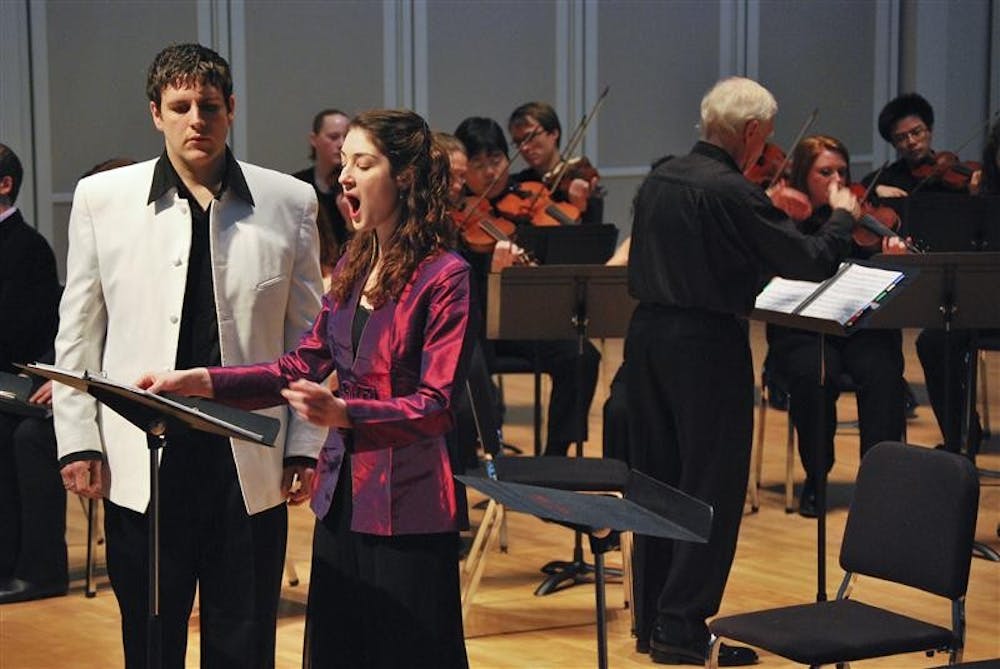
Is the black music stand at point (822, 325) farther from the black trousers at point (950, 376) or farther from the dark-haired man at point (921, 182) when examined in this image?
the dark-haired man at point (921, 182)

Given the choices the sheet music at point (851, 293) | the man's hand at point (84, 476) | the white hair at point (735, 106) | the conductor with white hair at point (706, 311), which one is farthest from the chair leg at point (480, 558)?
the man's hand at point (84, 476)

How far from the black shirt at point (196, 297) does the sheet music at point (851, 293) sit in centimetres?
171

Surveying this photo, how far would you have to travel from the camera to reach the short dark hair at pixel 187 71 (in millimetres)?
2732

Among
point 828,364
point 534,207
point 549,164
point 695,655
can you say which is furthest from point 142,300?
point 549,164

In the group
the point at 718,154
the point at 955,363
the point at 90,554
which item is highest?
the point at 718,154

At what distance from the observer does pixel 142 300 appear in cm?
275

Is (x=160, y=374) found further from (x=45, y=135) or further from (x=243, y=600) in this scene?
(x=45, y=135)

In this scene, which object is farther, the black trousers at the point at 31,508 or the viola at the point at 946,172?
the viola at the point at 946,172

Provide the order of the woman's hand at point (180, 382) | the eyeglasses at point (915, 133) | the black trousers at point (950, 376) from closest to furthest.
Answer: the woman's hand at point (180, 382)
the black trousers at point (950, 376)
the eyeglasses at point (915, 133)

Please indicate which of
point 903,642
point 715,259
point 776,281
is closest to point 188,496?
point 903,642

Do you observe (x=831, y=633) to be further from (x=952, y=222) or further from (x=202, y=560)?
(x=952, y=222)

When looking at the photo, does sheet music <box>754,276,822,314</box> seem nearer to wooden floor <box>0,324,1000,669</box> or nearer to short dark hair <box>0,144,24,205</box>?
wooden floor <box>0,324,1000,669</box>

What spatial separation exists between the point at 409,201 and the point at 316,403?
0.43 meters

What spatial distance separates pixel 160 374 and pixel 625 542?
2.08 metres
